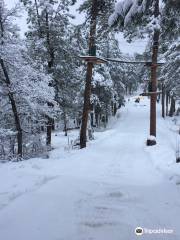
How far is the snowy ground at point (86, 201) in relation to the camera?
20.2ft

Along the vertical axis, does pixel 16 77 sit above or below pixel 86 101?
above

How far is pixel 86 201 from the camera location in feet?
26.6

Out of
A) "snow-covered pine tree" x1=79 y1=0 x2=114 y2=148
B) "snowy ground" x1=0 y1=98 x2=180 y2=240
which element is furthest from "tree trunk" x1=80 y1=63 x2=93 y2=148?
"snowy ground" x1=0 y1=98 x2=180 y2=240

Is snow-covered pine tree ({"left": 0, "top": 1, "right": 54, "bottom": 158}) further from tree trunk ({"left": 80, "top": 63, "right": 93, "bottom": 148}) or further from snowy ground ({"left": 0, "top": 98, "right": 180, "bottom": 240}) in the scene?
snowy ground ({"left": 0, "top": 98, "right": 180, "bottom": 240})

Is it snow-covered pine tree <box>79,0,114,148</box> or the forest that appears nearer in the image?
the forest

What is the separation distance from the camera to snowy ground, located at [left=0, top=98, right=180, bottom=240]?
6172 millimetres

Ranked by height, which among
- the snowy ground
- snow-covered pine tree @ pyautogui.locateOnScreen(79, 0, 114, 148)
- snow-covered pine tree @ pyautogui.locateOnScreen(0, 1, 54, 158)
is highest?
snow-covered pine tree @ pyautogui.locateOnScreen(79, 0, 114, 148)

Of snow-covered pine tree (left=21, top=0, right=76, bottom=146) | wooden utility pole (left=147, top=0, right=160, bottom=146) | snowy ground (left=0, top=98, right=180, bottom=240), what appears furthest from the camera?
snow-covered pine tree (left=21, top=0, right=76, bottom=146)

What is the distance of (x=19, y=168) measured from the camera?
11.9 m

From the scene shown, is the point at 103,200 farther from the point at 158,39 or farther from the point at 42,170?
the point at 158,39

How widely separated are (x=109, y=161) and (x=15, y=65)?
7345mm
